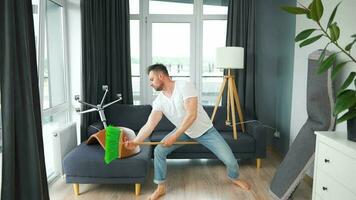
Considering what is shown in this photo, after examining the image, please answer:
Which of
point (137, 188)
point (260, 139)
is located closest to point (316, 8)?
point (260, 139)

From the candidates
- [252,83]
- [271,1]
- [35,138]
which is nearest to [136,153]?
[35,138]

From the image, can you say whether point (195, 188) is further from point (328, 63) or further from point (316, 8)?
point (316, 8)

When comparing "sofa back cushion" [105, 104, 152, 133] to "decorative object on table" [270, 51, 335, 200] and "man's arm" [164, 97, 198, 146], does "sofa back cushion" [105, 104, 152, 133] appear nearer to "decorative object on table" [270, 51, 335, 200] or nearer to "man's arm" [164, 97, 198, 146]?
"man's arm" [164, 97, 198, 146]

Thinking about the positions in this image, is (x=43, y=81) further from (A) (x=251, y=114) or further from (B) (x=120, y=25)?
(A) (x=251, y=114)

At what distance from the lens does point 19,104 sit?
5.80ft

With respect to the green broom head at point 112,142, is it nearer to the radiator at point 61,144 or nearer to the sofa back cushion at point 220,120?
the radiator at point 61,144

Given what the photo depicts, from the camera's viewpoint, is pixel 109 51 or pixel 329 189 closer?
pixel 329 189

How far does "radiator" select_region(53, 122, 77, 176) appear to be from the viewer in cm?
297

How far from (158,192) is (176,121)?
2.35 ft

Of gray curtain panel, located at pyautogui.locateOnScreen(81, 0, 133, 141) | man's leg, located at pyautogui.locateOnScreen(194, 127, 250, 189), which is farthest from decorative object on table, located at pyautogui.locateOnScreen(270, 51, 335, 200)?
gray curtain panel, located at pyautogui.locateOnScreen(81, 0, 133, 141)

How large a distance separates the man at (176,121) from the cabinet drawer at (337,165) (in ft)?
2.99

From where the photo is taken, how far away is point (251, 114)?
161 inches

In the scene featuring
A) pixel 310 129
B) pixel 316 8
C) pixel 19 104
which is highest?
pixel 316 8

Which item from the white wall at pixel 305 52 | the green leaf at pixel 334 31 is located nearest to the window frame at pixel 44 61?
the green leaf at pixel 334 31
